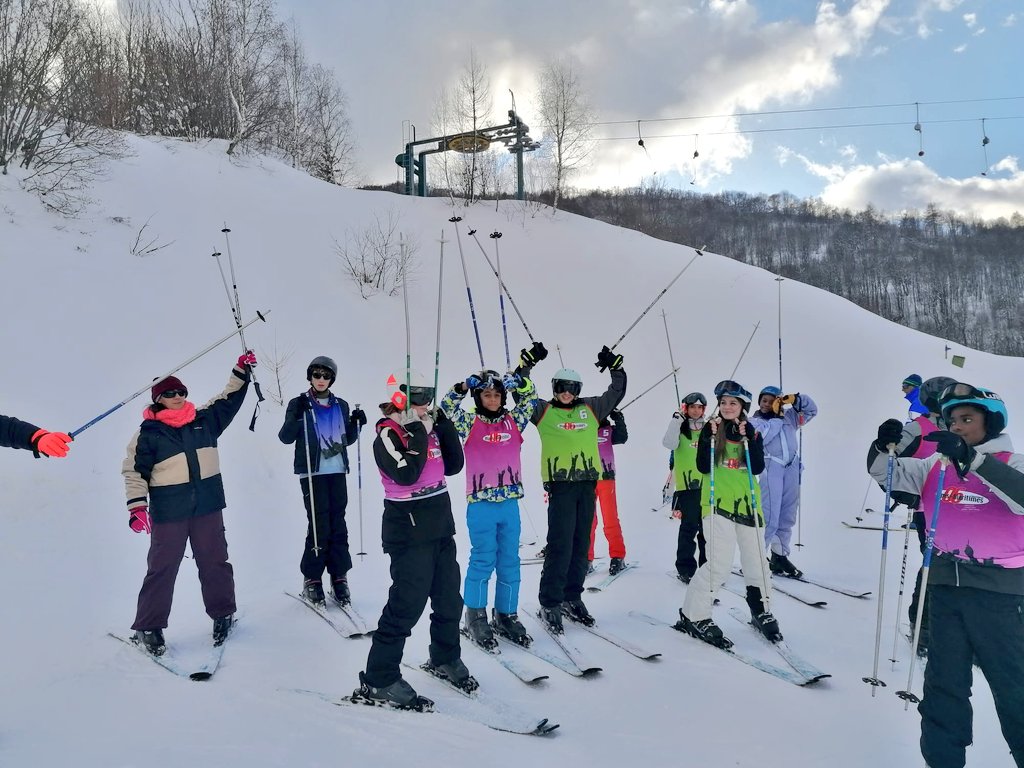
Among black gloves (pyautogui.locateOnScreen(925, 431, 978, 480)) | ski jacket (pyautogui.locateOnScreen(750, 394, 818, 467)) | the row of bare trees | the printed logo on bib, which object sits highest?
the row of bare trees

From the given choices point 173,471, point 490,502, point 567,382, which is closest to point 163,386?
point 173,471

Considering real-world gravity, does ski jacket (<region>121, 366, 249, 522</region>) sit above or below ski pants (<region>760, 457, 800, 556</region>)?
above

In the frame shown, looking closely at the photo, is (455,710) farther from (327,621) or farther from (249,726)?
(327,621)

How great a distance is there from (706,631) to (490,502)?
5.46ft

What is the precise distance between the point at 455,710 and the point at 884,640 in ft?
10.1

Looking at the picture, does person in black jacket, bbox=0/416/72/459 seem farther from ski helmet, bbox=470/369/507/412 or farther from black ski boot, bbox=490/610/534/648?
black ski boot, bbox=490/610/534/648

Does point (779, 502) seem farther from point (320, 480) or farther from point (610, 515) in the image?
point (320, 480)

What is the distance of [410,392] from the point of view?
3.67 metres

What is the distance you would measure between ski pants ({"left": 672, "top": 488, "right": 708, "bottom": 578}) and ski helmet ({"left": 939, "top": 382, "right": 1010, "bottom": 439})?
3129 millimetres

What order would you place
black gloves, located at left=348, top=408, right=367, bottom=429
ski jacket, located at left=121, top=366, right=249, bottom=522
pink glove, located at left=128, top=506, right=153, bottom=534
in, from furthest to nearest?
black gloves, located at left=348, top=408, right=367, bottom=429 < ski jacket, located at left=121, top=366, right=249, bottom=522 < pink glove, located at left=128, top=506, right=153, bottom=534

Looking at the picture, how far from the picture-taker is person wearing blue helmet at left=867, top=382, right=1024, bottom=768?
253 centimetres


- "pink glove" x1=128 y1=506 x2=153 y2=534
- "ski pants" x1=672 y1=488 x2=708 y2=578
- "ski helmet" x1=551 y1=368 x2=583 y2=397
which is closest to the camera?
"pink glove" x1=128 y1=506 x2=153 y2=534

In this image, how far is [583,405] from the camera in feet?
15.9

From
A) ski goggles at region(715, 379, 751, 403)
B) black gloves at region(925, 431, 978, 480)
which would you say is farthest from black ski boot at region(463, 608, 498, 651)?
black gloves at region(925, 431, 978, 480)
